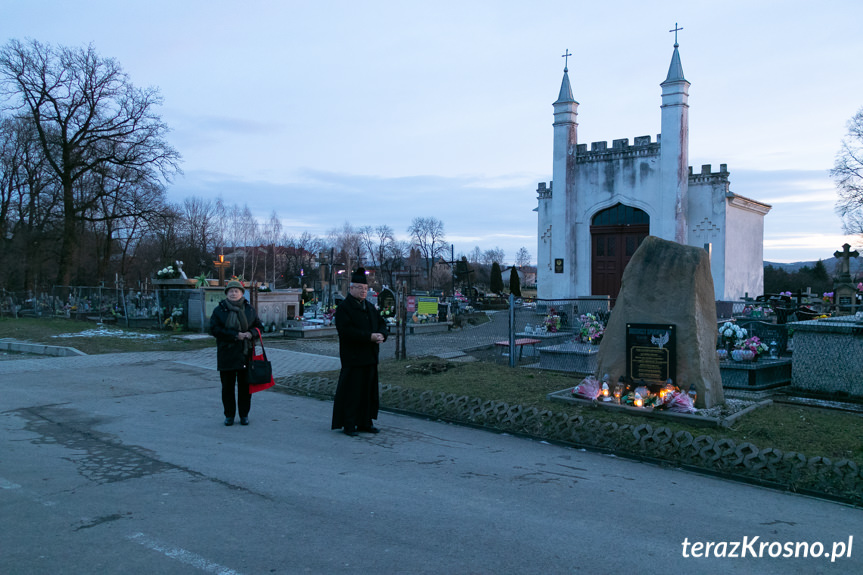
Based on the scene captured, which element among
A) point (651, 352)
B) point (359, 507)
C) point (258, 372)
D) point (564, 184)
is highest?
point (564, 184)

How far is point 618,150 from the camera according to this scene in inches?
1052

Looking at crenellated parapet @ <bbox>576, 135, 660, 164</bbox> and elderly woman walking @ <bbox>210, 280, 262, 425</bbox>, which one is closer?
elderly woman walking @ <bbox>210, 280, 262, 425</bbox>

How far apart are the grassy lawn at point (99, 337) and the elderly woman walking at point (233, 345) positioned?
33.0ft

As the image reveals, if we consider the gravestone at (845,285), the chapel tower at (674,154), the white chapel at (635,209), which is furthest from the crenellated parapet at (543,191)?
the gravestone at (845,285)

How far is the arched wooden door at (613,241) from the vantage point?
26828mm

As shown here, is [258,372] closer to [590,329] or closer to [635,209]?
[590,329]

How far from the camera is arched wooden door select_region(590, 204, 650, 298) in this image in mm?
26828

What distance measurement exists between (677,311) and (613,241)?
1991cm

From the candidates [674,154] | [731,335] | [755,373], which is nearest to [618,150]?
[674,154]

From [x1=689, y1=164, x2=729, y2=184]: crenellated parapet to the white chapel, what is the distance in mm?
39

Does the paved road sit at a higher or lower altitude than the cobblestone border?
lower

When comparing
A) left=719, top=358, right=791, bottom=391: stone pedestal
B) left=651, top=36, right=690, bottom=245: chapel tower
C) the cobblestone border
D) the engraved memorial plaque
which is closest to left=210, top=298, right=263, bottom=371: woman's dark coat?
the cobblestone border

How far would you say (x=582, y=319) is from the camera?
13430 mm

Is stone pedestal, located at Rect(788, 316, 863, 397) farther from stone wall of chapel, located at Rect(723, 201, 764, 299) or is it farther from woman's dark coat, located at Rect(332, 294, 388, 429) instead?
stone wall of chapel, located at Rect(723, 201, 764, 299)
